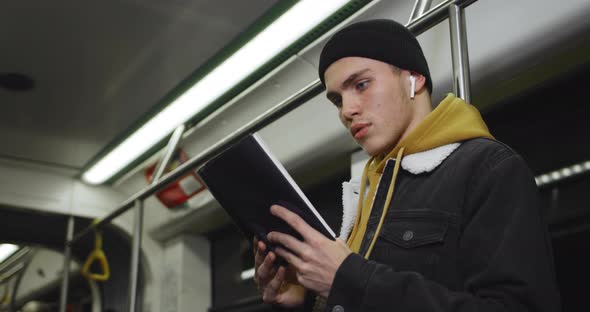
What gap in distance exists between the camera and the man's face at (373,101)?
1255 millimetres

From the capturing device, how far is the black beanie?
1296 mm

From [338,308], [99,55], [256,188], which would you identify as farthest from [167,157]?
[338,308]

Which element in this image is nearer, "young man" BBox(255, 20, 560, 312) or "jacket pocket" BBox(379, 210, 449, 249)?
"young man" BBox(255, 20, 560, 312)

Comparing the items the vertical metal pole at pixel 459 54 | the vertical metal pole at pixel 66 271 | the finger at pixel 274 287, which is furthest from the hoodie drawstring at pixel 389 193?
the vertical metal pole at pixel 66 271

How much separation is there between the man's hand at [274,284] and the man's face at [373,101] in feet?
1.06

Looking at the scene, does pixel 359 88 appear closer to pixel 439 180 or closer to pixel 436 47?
pixel 439 180

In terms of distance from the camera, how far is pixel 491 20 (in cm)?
211

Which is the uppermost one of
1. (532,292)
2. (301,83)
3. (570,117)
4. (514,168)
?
(301,83)

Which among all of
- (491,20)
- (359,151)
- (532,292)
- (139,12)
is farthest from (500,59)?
(139,12)

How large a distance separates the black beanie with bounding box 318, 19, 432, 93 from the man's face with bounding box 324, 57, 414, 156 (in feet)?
0.05

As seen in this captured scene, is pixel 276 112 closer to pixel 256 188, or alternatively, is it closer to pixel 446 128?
pixel 256 188

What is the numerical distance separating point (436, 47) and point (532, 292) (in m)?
1.56

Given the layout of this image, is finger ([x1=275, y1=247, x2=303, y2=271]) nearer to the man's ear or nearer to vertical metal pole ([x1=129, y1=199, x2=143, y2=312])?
the man's ear

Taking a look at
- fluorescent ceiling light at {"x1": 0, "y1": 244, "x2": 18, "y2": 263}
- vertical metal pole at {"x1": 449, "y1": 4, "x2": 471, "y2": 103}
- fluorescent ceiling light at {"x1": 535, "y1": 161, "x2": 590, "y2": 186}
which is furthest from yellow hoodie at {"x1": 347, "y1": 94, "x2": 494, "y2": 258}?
fluorescent ceiling light at {"x1": 0, "y1": 244, "x2": 18, "y2": 263}
